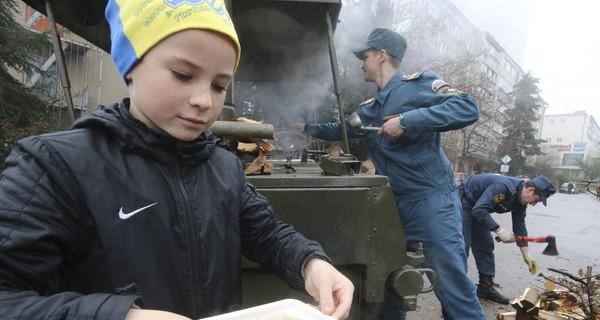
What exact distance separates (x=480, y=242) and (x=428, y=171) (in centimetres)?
294

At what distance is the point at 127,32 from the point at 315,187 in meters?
1.27

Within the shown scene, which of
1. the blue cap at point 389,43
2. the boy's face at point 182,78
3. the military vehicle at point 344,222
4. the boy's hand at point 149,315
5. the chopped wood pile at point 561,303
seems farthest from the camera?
the chopped wood pile at point 561,303

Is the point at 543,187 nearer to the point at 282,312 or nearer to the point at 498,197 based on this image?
the point at 498,197

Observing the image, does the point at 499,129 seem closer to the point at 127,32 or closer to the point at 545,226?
the point at 545,226

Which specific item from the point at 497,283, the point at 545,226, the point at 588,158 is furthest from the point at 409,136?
the point at 588,158

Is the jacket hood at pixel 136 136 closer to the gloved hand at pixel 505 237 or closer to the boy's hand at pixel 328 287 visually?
the boy's hand at pixel 328 287

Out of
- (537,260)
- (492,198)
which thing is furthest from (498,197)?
(537,260)

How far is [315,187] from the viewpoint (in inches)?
83.4

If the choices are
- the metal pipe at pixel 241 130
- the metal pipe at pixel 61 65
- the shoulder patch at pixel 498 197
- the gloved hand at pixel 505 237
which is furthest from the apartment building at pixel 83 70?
the metal pipe at pixel 241 130

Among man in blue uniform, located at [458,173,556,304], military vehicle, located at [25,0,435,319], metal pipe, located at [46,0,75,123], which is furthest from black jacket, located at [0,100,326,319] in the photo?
man in blue uniform, located at [458,173,556,304]

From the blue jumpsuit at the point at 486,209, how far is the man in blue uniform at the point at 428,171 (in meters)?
2.34

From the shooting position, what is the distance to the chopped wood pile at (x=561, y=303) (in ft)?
11.5

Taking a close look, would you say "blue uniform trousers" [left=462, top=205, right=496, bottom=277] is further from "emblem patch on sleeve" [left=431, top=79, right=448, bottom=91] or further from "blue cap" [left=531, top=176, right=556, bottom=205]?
"emblem patch on sleeve" [left=431, top=79, right=448, bottom=91]

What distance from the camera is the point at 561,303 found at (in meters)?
4.11
